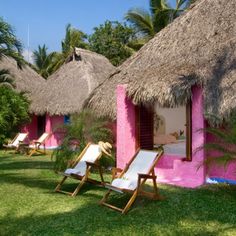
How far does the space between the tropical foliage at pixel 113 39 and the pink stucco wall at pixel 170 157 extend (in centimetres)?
1560

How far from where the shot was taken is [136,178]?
6121 mm

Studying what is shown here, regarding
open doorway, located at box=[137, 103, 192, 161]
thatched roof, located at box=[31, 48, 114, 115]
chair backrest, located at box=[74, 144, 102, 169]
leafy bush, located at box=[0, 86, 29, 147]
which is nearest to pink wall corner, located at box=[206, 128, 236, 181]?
open doorway, located at box=[137, 103, 192, 161]

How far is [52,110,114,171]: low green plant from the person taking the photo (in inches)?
363

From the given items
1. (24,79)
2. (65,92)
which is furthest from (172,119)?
(24,79)

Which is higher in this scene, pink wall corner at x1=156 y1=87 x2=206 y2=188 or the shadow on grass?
pink wall corner at x1=156 y1=87 x2=206 y2=188

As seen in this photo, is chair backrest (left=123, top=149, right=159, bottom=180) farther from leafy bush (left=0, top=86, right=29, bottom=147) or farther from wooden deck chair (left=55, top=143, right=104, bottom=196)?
leafy bush (left=0, top=86, right=29, bottom=147)

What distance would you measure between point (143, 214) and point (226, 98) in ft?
9.35

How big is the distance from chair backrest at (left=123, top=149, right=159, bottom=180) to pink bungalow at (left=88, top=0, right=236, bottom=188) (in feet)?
3.07

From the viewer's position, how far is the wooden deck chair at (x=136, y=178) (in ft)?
18.5

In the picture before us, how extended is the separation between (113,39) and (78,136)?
52.8ft

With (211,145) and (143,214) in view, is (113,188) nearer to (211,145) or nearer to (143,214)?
(143,214)

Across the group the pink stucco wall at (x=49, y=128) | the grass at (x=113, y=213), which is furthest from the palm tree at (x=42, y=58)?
the grass at (x=113, y=213)

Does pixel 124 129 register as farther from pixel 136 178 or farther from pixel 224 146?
pixel 136 178

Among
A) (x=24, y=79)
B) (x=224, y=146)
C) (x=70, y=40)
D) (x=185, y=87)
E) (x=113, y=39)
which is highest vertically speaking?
(x=70, y=40)
